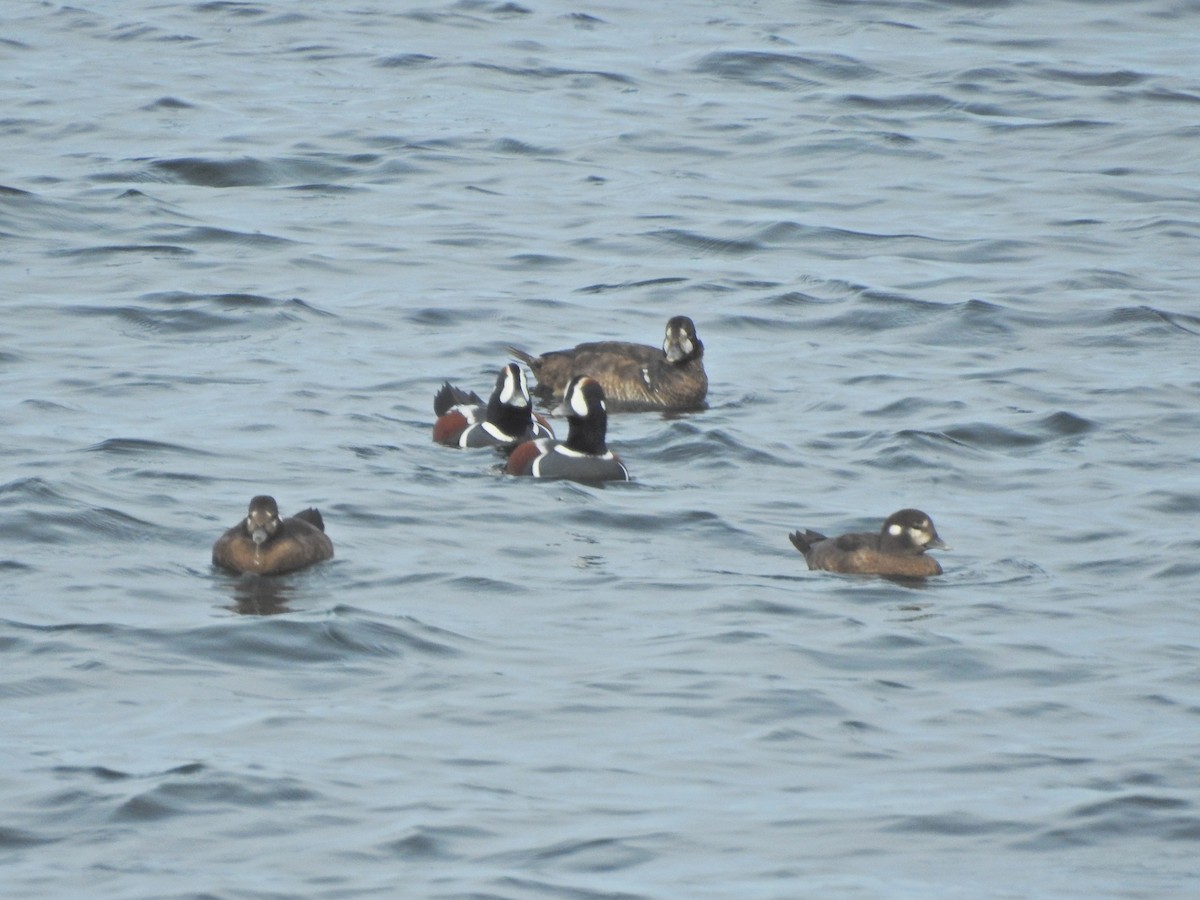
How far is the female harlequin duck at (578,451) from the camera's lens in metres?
15.4

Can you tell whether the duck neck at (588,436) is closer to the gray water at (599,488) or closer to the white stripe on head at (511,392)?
the gray water at (599,488)

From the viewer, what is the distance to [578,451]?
51.3 feet

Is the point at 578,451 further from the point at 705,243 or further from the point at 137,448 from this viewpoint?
the point at 705,243

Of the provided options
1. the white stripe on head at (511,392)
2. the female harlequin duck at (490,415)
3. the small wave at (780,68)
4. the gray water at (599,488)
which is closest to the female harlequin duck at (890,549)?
the gray water at (599,488)

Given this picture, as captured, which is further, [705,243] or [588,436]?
[705,243]

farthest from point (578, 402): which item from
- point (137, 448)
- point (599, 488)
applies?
point (137, 448)

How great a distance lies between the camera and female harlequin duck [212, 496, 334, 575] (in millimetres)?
12180

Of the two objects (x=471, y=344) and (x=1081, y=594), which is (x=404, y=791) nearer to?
(x=1081, y=594)

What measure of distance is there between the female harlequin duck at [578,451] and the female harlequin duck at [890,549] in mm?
2812

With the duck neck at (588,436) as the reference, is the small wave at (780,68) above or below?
above

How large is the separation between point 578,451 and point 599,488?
0.54 meters

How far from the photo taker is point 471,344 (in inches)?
759

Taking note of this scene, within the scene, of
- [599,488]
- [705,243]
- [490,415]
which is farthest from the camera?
[705,243]

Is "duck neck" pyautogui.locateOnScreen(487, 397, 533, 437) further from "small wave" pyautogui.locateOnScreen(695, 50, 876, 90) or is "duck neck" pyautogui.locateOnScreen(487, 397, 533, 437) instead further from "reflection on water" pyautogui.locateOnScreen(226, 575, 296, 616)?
"small wave" pyautogui.locateOnScreen(695, 50, 876, 90)
